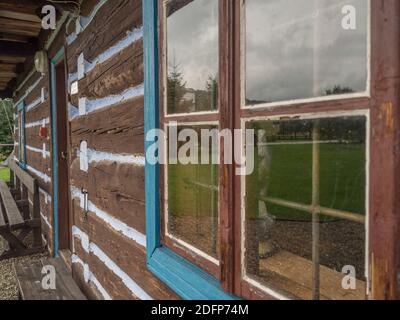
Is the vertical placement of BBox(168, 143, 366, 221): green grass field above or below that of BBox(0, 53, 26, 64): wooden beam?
below

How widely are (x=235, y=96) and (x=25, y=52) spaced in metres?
4.69

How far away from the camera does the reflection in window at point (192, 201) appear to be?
5.39 feet

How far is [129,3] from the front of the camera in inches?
80.7

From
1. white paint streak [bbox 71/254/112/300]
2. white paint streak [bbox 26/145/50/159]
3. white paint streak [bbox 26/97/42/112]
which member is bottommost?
white paint streak [bbox 71/254/112/300]

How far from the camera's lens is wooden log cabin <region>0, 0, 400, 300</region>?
2.81 ft

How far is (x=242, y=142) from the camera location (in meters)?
1.27

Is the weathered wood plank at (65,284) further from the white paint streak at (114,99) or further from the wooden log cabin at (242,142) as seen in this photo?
the white paint streak at (114,99)

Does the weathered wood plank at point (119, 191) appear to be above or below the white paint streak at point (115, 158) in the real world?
below

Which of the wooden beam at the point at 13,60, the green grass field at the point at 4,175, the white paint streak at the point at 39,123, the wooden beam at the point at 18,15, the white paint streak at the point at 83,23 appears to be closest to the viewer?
the white paint streak at the point at 83,23

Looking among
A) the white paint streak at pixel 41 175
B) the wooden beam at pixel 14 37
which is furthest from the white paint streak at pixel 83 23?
the white paint streak at pixel 41 175

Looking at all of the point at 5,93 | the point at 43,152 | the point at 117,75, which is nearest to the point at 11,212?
the point at 43,152

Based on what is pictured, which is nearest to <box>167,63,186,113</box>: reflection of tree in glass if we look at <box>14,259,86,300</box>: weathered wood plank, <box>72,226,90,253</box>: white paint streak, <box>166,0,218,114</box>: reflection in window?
<box>166,0,218,114</box>: reflection in window

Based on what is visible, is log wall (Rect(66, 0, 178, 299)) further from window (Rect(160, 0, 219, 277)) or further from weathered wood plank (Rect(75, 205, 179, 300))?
window (Rect(160, 0, 219, 277))

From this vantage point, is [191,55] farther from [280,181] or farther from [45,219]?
[45,219]
